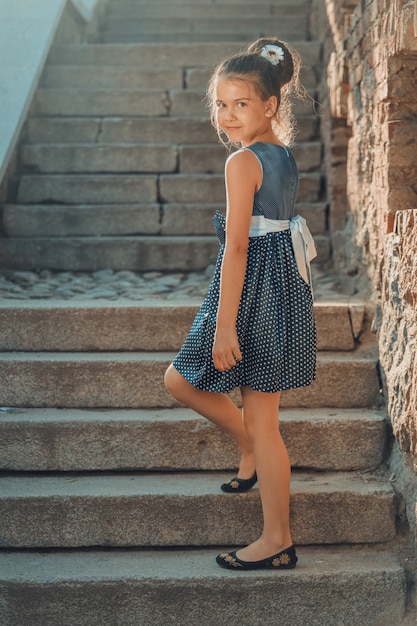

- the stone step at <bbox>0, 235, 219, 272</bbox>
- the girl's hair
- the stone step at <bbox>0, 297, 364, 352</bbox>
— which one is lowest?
the stone step at <bbox>0, 297, 364, 352</bbox>

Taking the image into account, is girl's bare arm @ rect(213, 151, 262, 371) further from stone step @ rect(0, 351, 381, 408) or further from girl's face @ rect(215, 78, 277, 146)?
stone step @ rect(0, 351, 381, 408)

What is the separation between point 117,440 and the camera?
11.3ft

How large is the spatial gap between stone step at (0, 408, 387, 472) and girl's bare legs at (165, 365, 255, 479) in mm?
346

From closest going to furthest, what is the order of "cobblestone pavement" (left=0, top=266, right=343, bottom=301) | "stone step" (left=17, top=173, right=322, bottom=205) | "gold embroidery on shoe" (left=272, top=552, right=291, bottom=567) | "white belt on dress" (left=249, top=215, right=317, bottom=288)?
"white belt on dress" (left=249, top=215, right=317, bottom=288)
"gold embroidery on shoe" (left=272, top=552, right=291, bottom=567)
"cobblestone pavement" (left=0, top=266, right=343, bottom=301)
"stone step" (left=17, top=173, right=322, bottom=205)

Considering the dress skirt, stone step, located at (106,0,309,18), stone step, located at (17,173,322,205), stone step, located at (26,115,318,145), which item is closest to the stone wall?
the dress skirt

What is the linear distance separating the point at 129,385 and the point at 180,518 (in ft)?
2.17

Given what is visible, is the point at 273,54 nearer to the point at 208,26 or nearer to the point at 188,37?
the point at 188,37

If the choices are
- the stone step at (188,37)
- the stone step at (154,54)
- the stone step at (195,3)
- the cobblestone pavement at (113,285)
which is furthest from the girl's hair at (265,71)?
the stone step at (195,3)

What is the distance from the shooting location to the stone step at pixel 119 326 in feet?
12.6

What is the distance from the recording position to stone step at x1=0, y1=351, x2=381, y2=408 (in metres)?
3.64

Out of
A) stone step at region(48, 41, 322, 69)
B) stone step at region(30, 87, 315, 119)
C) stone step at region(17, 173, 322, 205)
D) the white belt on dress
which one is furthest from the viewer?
stone step at region(48, 41, 322, 69)

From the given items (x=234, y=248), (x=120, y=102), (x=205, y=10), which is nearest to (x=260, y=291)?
(x=234, y=248)

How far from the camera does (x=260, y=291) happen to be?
2838 millimetres

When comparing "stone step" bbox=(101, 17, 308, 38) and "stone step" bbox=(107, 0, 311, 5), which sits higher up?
"stone step" bbox=(107, 0, 311, 5)
